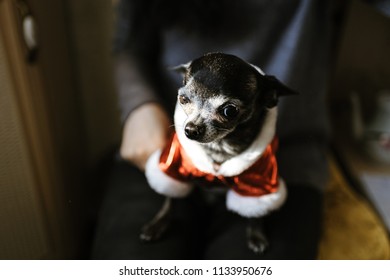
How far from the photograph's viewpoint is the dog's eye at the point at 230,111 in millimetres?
390

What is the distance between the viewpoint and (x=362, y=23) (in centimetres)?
98

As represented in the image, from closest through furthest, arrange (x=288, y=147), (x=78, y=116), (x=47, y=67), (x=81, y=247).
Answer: (x=288, y=147) < (x=81, y=247) < (x=47, y=67) < (x=78, y=116)

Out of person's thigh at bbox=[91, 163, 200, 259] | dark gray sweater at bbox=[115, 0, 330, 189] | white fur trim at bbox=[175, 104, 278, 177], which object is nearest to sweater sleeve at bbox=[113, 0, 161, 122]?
dark gray sweater at bbox=[115, 0, 330, 189]

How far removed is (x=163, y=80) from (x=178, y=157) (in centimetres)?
21

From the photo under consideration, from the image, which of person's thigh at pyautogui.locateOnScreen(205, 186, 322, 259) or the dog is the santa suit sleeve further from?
person's thigh at pyautogui.locateOnScreen(205, 186, 322, 259)

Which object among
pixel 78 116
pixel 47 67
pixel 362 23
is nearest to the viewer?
pixel 47 67

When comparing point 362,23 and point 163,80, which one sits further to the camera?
point 362,23

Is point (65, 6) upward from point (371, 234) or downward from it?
upward

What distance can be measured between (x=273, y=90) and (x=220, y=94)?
66mm

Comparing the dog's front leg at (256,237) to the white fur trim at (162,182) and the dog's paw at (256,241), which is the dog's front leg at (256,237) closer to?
the dog's paw at (256,241)

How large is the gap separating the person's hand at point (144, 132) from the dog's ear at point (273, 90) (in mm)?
214

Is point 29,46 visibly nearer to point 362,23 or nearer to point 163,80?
point 163,80

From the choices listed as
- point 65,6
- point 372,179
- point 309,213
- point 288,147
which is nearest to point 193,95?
point 288,147

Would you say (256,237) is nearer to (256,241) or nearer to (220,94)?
(256,241)
